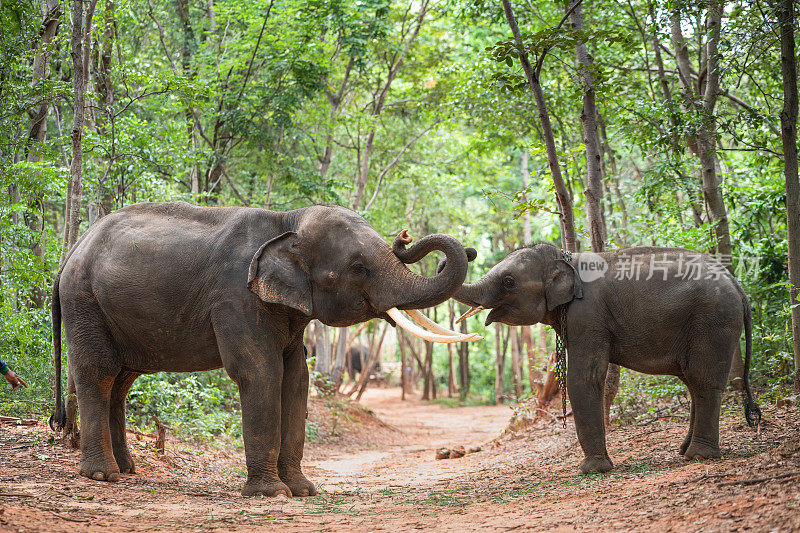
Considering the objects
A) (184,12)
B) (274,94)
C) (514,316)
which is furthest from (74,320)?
(184,12)

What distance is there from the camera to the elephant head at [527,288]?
24.7 feet

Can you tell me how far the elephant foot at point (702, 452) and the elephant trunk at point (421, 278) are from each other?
2776 mm

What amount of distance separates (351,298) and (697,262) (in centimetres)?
345

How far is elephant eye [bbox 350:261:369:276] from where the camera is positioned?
264 inches

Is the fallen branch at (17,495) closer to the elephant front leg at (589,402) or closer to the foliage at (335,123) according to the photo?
the foliage at (335,123)

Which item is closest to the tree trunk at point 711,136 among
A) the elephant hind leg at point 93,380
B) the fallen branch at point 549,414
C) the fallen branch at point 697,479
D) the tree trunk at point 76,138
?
the fallen branch at point 549,414

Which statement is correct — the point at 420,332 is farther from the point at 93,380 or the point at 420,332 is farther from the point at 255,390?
the point at 93,380

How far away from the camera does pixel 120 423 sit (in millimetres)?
7684

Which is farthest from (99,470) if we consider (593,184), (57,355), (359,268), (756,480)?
(593,184)

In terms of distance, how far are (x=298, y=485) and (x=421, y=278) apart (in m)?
2.34

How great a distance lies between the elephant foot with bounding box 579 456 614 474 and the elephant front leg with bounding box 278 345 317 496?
260cm

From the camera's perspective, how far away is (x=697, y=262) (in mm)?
7398

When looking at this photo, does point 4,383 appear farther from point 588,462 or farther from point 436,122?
point 436,122

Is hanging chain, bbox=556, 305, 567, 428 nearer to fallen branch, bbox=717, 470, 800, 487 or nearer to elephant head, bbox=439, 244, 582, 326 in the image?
elephant head, bbox=439, 244, 582, 326
